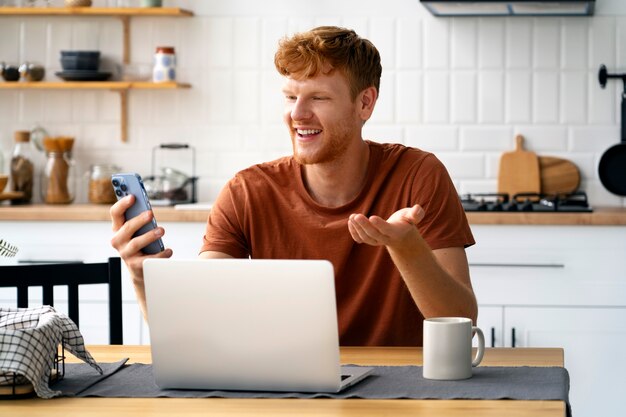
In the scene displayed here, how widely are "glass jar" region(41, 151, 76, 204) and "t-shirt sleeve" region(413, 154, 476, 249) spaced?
235 centimetres

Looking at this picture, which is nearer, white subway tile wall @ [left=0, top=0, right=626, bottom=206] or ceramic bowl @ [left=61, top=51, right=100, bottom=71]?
white subway tile wall @ [left=0, top=0, right=626, bottom=206]

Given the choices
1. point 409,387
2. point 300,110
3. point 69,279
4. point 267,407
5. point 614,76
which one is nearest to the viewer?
point 267,407

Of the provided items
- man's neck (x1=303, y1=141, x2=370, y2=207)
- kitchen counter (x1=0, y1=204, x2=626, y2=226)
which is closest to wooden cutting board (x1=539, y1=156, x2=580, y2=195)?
kitchen counter (x1=0, y1=204, x2=626, y2=226)

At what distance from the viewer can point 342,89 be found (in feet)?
7.72

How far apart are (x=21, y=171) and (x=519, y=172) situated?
80.1 inches

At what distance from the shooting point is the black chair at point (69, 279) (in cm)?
206

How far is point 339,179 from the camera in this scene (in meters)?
2.39

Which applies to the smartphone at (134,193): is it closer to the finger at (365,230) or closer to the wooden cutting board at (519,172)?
the finger at (365,230)

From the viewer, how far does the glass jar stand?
433 cm

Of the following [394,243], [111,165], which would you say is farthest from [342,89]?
[111,165]

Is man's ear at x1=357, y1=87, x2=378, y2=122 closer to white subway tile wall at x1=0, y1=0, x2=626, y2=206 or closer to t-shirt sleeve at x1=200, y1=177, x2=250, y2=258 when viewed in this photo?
t-shirt sleeve at x1=200, y1=177, x2=250, y2=258

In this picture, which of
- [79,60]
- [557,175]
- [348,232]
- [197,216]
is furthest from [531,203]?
[79,60]

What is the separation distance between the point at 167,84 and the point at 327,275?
2.83 metres

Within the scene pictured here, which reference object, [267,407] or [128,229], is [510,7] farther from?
[267,407]
